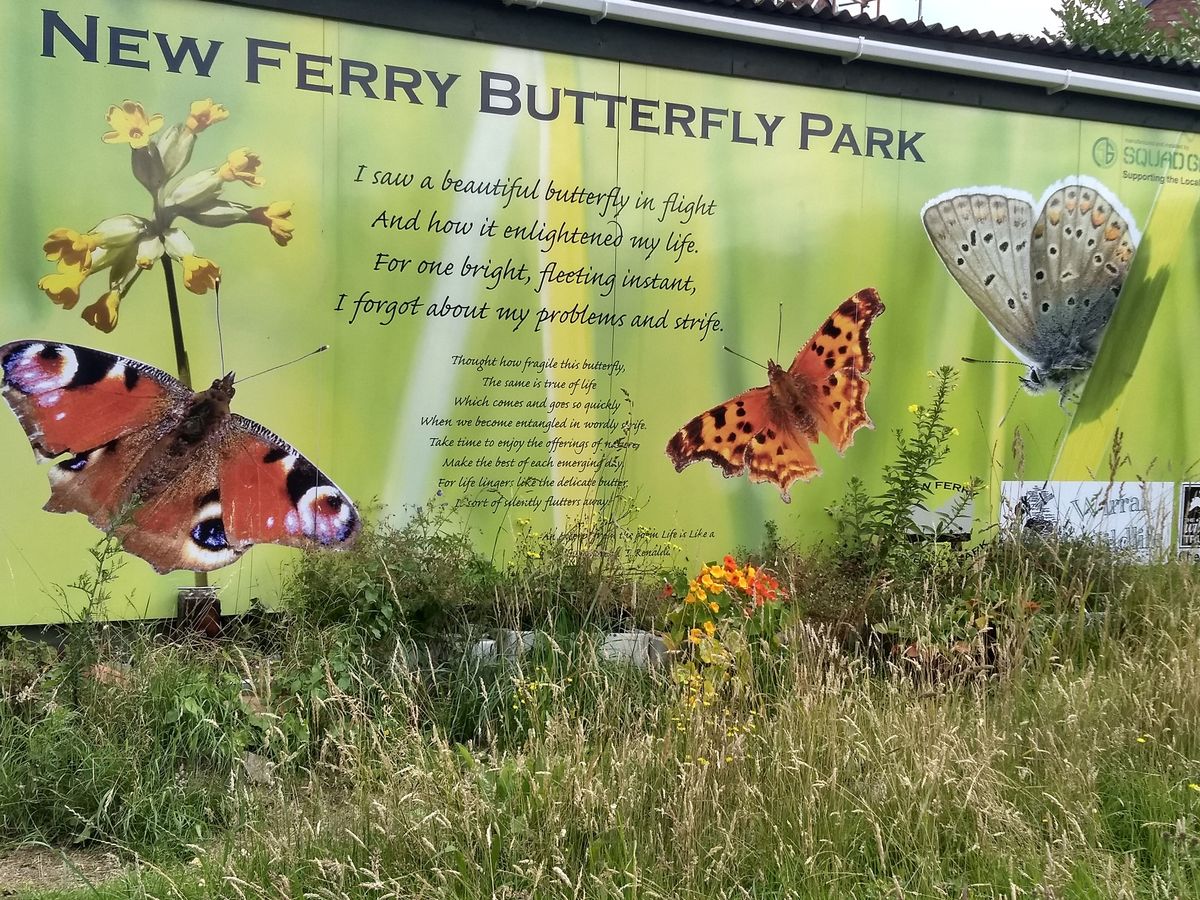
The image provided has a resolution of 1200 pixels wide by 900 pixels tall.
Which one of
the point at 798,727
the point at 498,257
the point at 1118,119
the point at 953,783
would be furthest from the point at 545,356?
the point at 1118,119

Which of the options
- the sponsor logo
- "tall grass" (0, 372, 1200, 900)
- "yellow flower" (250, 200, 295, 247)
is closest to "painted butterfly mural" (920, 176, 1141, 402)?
the sponsor logo

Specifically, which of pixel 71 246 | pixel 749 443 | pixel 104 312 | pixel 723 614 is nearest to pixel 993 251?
pixel 749 443

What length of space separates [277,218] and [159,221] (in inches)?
23.4

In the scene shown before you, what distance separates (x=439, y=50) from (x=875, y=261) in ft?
10.5

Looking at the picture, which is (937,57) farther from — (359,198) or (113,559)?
(113,559)

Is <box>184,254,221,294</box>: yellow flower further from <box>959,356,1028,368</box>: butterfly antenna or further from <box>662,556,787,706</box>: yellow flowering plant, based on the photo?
<box>959,356,1028,368</box>: butterfly antenna

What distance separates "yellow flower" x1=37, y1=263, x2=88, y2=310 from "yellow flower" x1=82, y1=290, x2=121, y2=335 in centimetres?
9

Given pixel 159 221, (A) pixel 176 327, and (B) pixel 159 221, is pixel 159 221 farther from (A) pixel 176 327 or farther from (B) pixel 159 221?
(A) pixel 176 327

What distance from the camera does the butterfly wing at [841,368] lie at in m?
6.48

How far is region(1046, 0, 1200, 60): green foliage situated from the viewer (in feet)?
41.1

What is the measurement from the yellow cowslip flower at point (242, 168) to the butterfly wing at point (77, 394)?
112 cm

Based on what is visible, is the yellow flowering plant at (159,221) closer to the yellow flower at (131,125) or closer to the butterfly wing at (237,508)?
the yellow flower at (131,125)

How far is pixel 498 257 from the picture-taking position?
5703mm

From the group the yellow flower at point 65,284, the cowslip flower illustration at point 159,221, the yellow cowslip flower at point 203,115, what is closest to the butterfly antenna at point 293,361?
the cowslip flower illustration at point 159,221
